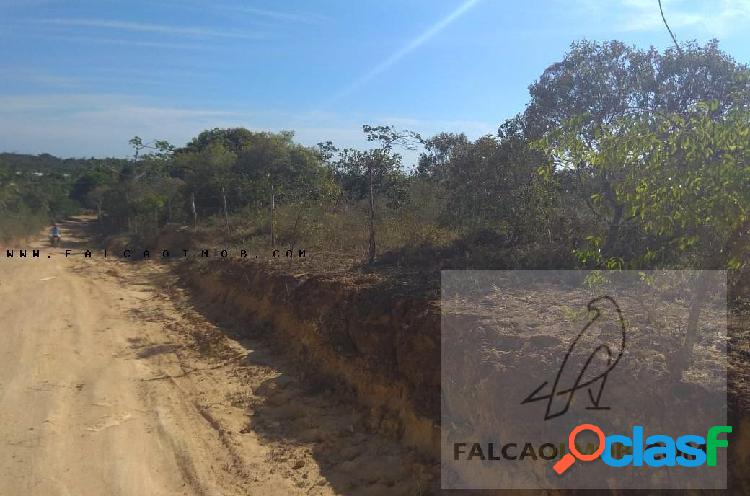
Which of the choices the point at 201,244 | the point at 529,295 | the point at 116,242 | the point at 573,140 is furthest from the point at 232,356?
the point at 116,242

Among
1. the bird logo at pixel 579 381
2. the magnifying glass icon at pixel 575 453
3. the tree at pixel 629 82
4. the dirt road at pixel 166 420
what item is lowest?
the dirt road at pixel 166 420

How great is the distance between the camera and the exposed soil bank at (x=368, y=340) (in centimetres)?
547

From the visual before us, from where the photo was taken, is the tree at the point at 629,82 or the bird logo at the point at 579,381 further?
the tree at the point at 629,82

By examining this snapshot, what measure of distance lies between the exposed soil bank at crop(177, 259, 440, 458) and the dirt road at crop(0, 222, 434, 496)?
11.4 inches

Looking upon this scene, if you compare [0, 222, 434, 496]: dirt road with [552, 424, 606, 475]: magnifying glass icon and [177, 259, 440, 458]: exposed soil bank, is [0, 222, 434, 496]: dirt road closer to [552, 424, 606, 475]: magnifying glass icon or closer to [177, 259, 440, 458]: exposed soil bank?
[177, 259, 440, 458]: exposed soil bank

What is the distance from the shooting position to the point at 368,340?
668 cm

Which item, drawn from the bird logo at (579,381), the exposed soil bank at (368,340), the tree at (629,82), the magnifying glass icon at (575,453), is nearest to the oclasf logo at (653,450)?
the magnifying glass icon at (575,453)

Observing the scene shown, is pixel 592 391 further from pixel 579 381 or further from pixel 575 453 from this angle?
pixel 575 453

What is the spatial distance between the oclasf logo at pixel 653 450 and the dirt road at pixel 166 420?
1542 millimetres

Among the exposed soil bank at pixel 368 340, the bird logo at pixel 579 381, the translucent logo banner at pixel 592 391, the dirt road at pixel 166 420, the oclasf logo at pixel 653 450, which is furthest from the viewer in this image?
the exposed soil bank at pixel 368 340

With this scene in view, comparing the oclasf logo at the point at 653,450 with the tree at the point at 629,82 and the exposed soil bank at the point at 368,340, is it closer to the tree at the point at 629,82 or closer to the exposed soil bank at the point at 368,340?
the exposed soil bank at the point at 368,340

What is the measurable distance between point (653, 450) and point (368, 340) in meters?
3.63

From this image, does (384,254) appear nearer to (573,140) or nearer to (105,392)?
(105,392)

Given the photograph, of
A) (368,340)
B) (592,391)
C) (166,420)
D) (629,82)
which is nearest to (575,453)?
(592,391)
